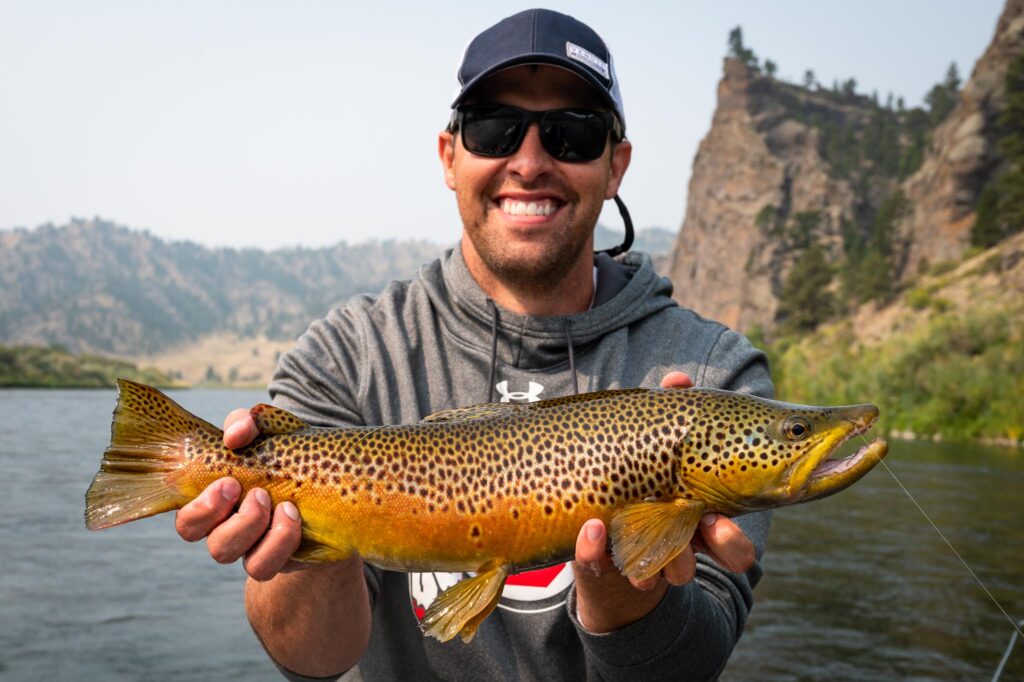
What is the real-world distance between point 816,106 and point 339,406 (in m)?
135

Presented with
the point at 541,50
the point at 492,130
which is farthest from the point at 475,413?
the point at 541,50

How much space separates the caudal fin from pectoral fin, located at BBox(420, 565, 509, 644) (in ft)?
2.86

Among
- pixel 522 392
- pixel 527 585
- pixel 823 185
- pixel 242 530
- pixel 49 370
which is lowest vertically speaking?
pixel 49 370

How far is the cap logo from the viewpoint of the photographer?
374 cm

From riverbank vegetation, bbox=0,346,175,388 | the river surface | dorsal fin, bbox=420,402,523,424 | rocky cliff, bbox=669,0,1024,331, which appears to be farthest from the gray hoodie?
riverbank vegetation, bbox=0,346,175,388

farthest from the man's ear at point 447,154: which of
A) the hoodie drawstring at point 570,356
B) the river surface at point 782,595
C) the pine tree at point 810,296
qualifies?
the pine tree at point 810,296

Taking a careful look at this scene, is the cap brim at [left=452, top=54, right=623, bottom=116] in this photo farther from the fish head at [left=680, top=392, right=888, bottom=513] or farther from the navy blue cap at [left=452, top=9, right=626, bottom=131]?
the fish head at [left=680, top=392, right=888, bottom=513]

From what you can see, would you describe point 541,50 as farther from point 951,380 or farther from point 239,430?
point 951,380

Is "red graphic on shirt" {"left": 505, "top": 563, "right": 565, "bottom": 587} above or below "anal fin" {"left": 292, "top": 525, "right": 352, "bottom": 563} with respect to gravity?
below

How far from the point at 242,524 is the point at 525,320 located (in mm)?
1689

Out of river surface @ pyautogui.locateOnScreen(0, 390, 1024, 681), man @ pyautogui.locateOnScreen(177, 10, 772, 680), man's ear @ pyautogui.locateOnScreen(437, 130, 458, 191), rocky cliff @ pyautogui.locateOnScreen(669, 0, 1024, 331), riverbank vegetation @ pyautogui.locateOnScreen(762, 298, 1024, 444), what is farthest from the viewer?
rocky cliff @ pyautogui.locateOnScreen(669, 0, 1024, 331)

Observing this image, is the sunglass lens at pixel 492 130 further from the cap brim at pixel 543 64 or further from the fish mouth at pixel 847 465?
the fish mouth at pixel 847 465

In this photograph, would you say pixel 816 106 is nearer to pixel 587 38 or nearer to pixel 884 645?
pixel 884 645

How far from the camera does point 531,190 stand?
3.79m
